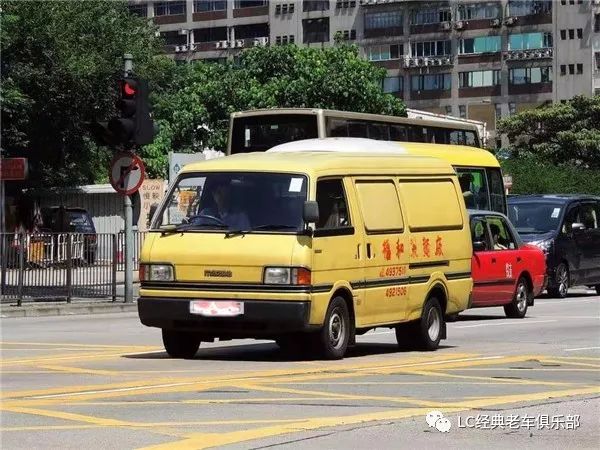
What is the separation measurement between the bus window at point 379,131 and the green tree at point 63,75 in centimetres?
2204

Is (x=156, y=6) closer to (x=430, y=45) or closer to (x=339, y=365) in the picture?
(x=430, y=45)

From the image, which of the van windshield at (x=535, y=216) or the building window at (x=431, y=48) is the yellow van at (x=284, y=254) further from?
the building window at (x=431, y=48)

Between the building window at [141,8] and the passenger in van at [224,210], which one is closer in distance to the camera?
the passenger in van at [224,210]

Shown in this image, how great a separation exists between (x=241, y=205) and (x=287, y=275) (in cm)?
99

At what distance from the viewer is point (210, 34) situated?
126438 mm

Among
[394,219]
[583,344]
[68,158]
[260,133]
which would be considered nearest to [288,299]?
[394,219]

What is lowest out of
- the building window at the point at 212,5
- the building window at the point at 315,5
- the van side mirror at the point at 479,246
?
the van side mirror at the point at 479,246

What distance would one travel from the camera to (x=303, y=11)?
4761 inches

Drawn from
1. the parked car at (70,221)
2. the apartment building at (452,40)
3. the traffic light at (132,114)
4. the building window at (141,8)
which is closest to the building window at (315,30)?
the apartment building at (452,40)

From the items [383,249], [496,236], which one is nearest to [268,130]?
[496,236]

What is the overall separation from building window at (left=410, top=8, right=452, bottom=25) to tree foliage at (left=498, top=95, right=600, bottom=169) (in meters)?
17.9

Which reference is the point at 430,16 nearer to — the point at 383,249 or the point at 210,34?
the point at 210,34

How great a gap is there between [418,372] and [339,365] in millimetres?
1100

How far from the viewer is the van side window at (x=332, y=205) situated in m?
16.7
